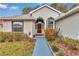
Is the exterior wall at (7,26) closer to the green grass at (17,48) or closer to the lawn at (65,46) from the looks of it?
the green grass at (17,48)

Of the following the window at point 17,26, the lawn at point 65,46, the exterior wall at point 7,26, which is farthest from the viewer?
the window at point 17,26

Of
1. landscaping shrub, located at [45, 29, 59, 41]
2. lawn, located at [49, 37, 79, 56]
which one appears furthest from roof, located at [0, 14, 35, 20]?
lawn, located at [49, 37, 79, 56]

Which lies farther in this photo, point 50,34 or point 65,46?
point 50,34

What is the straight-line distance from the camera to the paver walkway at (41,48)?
5.51m

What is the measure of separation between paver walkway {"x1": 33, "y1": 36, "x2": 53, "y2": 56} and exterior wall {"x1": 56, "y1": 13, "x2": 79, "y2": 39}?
1.66 ft

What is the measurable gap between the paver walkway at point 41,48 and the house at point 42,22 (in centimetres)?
20

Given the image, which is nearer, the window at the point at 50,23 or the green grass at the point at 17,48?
the green grass at the point at 17,48

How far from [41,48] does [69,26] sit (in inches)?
36.9

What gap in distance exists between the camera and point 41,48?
221 inches

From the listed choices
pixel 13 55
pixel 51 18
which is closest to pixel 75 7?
pixel 51 18

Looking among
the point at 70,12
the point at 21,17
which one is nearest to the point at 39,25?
the point at 21,17

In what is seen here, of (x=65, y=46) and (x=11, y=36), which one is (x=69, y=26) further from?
(x=11, y=36)

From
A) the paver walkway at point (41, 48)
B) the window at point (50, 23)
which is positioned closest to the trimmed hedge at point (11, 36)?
the paver walkway at point (41, 48)

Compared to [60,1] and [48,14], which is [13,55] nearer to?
[48,14]
